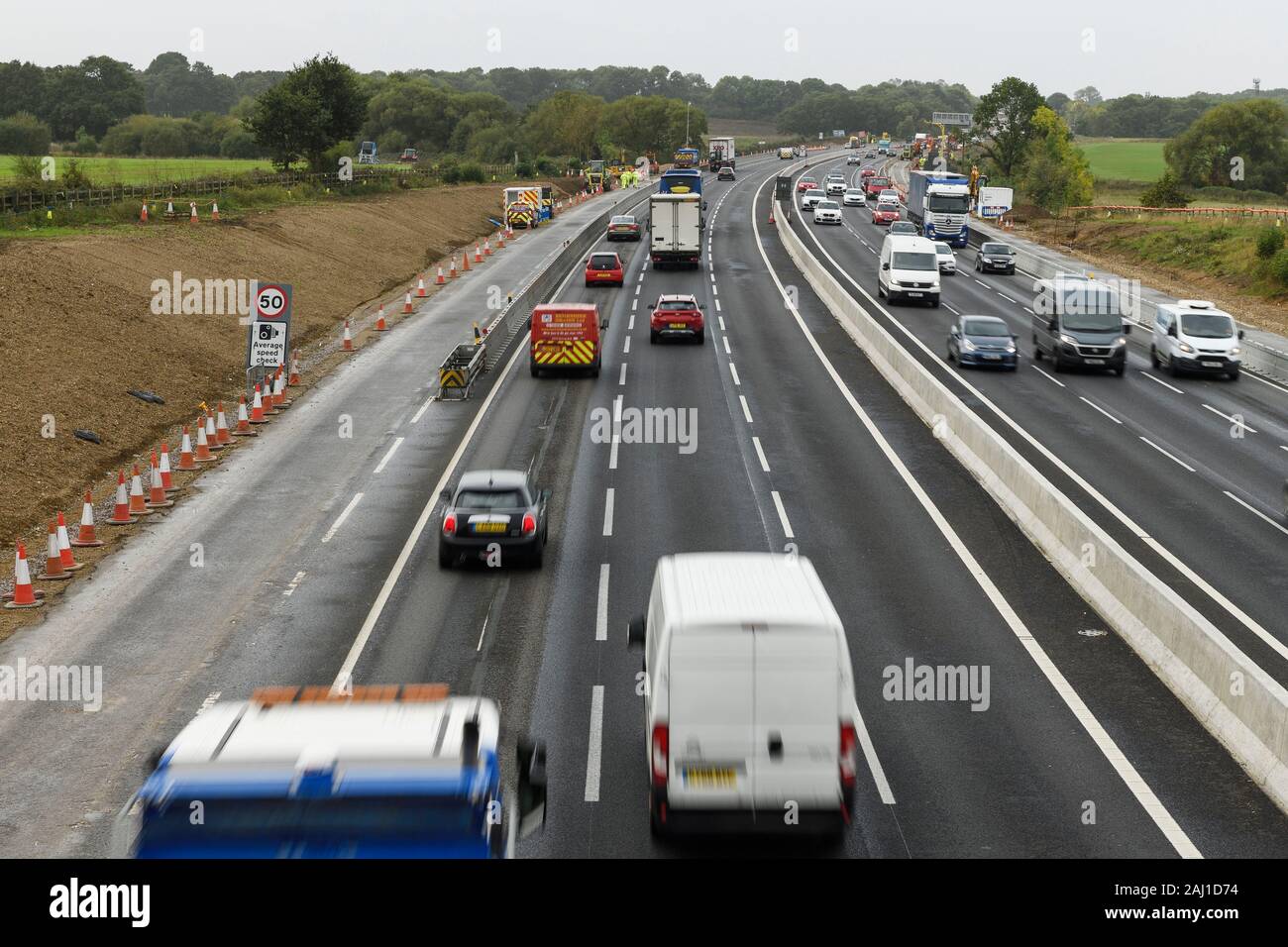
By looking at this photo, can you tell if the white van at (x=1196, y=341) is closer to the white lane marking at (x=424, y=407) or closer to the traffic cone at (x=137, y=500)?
the white lane marking at (x=424, y=407)

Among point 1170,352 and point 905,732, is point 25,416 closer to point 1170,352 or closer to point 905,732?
point 905,732

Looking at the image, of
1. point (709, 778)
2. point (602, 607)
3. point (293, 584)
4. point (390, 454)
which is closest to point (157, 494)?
point (390, 454)

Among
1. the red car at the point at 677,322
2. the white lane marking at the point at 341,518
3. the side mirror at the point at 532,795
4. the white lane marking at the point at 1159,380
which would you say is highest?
the red car at the point at 677,322

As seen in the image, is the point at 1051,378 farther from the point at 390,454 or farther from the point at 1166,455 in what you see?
the point at 390,454

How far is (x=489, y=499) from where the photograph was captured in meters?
21.3

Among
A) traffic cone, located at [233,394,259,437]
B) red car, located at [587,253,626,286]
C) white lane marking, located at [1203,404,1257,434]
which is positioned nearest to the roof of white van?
traffic cone, located at [233,394,259,437]

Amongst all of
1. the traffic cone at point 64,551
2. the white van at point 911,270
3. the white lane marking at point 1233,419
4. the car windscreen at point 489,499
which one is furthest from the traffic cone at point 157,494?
the white van at point 911,270

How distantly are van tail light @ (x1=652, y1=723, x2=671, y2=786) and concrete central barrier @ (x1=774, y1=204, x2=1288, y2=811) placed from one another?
6103 mm

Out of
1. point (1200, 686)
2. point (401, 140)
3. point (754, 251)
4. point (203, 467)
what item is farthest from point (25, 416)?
point (401, 140)

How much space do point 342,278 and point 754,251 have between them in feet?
79.5

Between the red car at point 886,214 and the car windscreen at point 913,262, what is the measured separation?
3768 centimetres

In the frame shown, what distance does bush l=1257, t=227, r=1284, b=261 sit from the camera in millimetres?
62375

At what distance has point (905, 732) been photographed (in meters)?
15.1

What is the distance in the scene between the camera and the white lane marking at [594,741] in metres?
13.4
